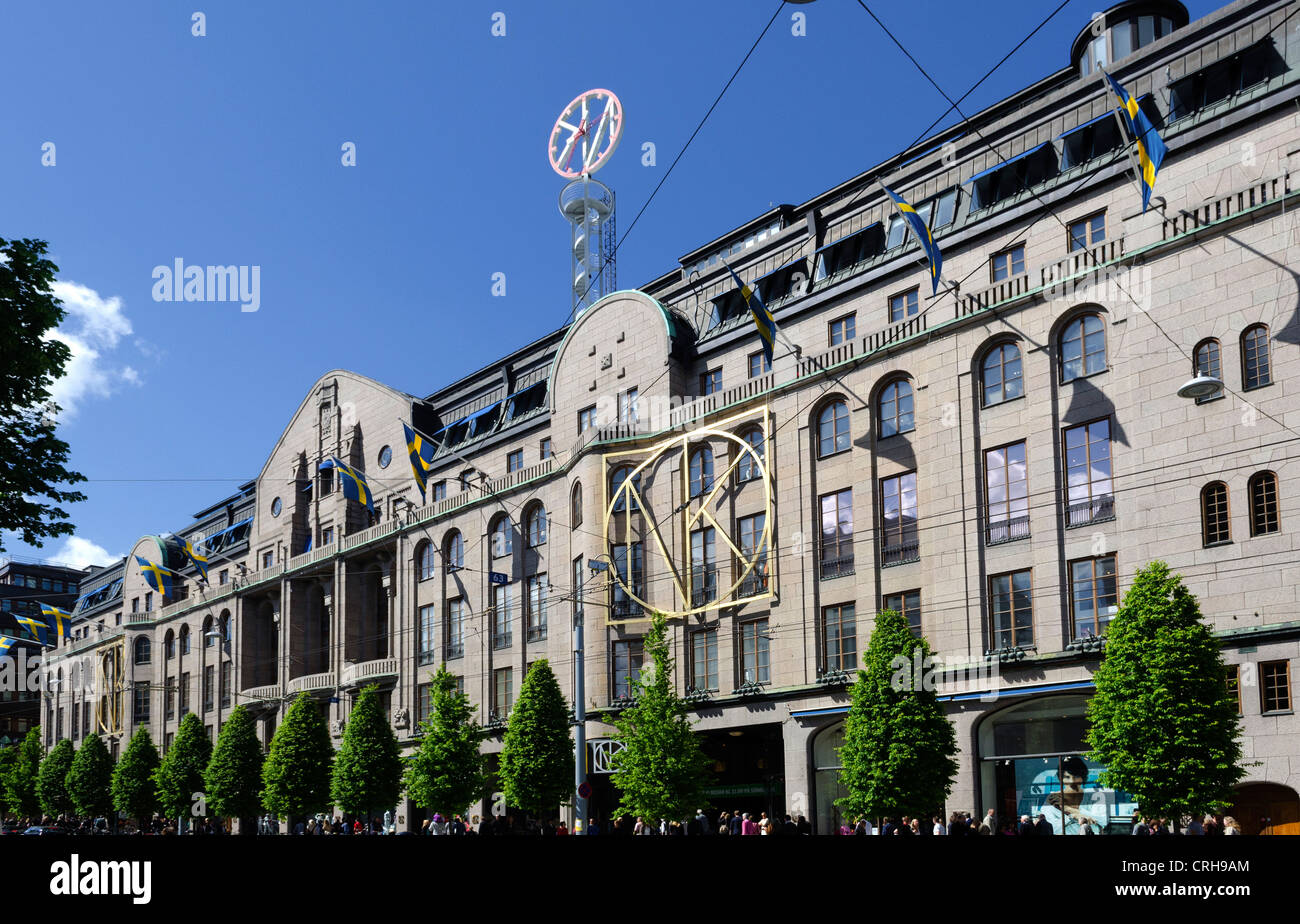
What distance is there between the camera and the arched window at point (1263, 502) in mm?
34812

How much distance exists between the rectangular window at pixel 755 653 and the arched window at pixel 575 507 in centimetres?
1029

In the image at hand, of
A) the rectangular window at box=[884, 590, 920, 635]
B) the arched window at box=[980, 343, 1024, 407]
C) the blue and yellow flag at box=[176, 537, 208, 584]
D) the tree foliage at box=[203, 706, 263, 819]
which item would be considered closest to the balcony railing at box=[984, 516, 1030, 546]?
the rectangular window at box=[884, 590, 920, 635]

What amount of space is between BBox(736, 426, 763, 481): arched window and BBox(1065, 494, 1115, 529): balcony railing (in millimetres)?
13328

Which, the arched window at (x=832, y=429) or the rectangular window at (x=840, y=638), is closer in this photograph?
the rectangular window at (x=840, y=638)

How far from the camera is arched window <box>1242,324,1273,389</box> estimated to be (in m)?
35.6

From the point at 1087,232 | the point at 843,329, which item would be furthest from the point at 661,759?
the point at 1087,232

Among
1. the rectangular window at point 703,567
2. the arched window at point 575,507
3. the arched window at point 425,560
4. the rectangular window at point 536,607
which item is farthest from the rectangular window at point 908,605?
the arched window at point 425,560

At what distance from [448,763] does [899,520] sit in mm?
21340

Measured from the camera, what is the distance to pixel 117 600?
111 metres

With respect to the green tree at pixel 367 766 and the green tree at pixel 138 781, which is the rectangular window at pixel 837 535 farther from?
the green tree at pixel 138 781

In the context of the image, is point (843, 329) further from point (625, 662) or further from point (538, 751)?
point (538, 751)

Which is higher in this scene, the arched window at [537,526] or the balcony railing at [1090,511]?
the arched window at [537,526]

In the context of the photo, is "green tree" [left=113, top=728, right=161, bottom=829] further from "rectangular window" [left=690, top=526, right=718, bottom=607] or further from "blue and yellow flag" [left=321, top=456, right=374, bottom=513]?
"rectangular window" [left=690, top=526, right=718, bottom=607]
